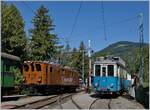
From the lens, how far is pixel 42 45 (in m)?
69.1

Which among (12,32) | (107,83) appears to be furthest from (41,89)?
(12,32)

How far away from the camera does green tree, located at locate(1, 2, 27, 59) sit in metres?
50.2

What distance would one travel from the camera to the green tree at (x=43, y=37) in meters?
68.2

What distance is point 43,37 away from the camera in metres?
69.6

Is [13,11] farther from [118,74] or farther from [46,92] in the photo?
[118,74]

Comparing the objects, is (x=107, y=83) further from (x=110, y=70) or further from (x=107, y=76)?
(x=110, y=70)

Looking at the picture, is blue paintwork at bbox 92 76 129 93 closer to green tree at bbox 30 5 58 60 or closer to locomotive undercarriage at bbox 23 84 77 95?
locomotive undercarriage at bbox 23 84 77 95

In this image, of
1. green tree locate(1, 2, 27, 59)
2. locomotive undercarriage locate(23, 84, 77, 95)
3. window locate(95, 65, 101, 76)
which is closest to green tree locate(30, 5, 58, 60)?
green tree locate(1, 2, 27, 59)

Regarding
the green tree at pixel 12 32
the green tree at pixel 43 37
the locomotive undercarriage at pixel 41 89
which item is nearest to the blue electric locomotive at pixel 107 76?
the locomotive undercarriage at pixel 41 89

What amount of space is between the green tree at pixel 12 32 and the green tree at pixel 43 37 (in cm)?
1371

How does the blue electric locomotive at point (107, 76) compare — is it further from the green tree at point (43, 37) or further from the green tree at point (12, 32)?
the green tree at point (43, 37)

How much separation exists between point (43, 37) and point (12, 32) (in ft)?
59.6

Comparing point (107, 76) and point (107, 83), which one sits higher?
point (107, 76)

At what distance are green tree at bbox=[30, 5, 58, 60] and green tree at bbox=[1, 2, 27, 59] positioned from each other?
13.7 metres
